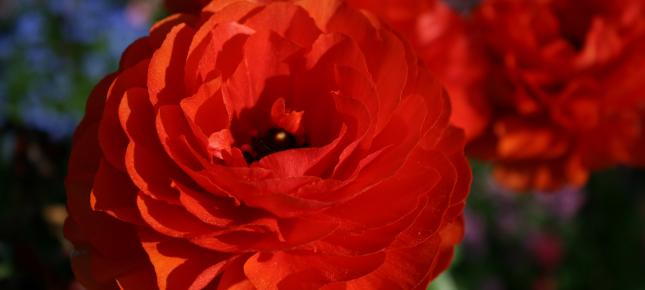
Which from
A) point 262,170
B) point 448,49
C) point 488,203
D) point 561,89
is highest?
point 262,170

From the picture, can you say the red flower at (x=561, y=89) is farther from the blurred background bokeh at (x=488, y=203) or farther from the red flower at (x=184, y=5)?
the blurred background bokeh at (x=488, y=203)

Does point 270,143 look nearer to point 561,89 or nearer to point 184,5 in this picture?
point 184,5

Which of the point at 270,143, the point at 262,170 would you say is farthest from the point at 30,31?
the point at 262,170

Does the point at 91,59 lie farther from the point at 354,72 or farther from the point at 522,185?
the point at 354,72

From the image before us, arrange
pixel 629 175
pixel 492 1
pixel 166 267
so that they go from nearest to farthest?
pixel 166 267
pixel 492 1
pixel 629 175

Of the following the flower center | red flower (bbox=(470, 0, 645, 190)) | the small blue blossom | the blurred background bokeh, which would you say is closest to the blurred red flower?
red flower (bbox=(470, 0, 645, 190))

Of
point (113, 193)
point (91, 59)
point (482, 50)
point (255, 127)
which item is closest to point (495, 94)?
point (482, 50)
